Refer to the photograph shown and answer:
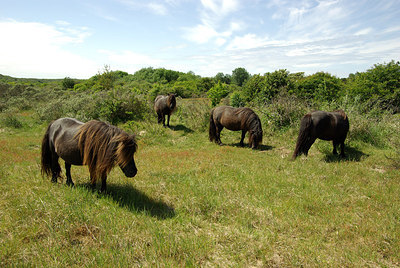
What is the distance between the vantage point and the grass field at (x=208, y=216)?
114 inches

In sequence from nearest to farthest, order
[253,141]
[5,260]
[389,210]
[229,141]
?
[5,260] < [389,210] < [253,141] < [229,141]

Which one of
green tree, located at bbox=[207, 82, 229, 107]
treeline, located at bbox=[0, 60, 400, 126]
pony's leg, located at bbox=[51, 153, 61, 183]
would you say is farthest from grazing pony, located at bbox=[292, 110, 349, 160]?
green tree, located at bbox=[207, 82, 229, 107]

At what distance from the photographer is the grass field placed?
2885 millimetres

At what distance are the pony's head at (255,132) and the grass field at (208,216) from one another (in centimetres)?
261

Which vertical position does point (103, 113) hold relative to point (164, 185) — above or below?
above

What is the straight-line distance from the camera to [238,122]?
10.0 m

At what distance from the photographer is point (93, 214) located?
145 inches

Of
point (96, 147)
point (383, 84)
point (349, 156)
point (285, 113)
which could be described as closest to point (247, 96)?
point (383, 84)

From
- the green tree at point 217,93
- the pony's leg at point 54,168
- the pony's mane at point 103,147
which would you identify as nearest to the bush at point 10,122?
the pony's leg at point 54,168

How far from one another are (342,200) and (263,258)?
2.96m

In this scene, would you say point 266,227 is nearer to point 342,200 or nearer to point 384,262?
point 384,262

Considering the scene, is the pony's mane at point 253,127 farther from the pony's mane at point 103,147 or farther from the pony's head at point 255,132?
the pony's mane at point 103,147

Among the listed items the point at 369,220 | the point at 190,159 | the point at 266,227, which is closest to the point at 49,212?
the point at 266,227

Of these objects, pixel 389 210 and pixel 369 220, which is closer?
pixel 369 220
